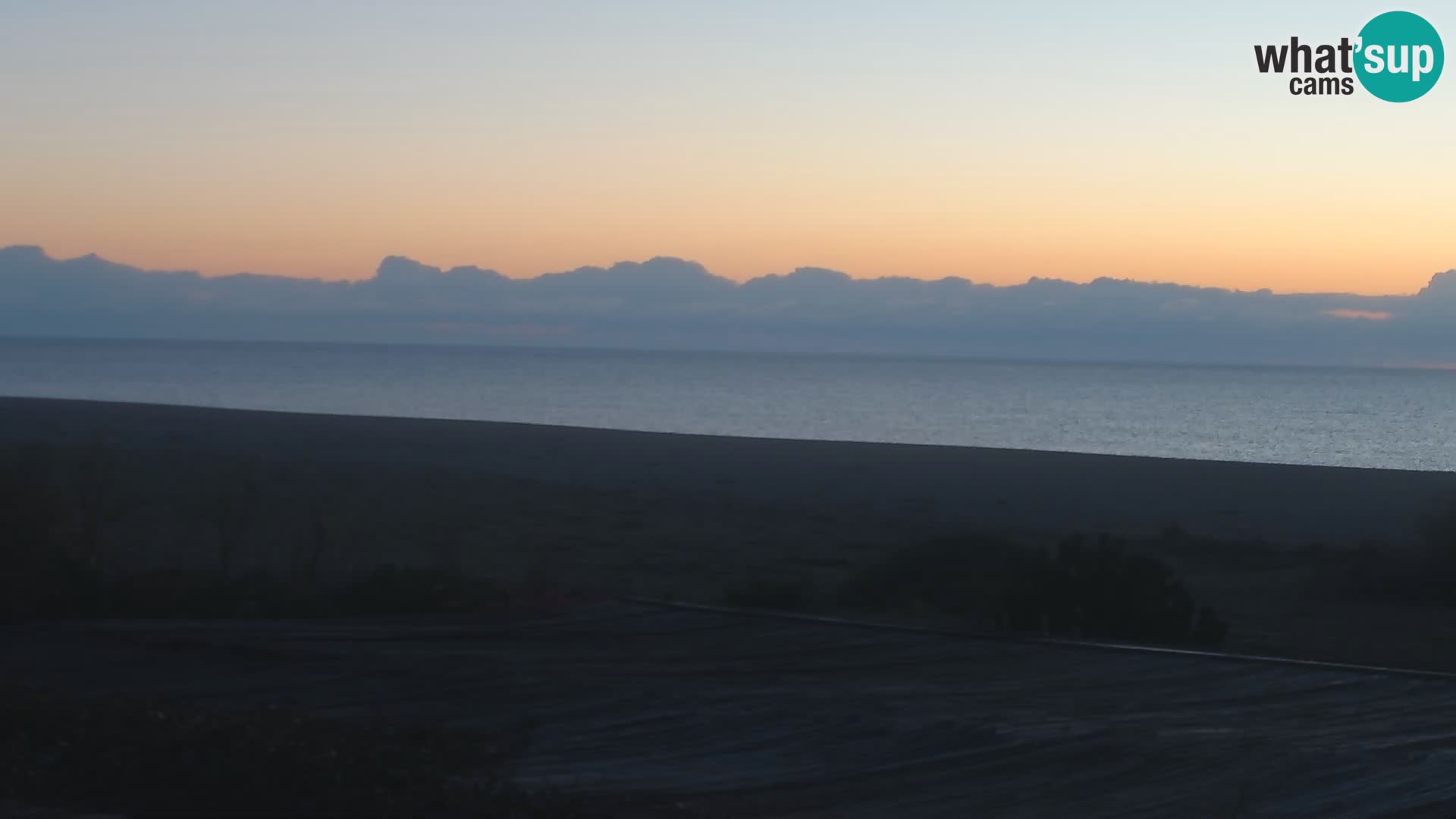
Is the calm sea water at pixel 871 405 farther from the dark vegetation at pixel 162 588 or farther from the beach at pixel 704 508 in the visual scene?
the dark vegetation at pixel 162 588

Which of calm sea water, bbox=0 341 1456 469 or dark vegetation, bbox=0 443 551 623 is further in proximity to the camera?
calm sea water, bbox=0 341 1456 469

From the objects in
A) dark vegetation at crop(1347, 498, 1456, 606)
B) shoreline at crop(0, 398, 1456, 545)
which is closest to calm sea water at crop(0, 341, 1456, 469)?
shoreline at crop(0, 398, 1456, 545)

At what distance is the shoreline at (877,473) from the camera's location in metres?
24.1

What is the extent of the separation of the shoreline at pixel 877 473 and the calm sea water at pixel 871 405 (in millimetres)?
10729

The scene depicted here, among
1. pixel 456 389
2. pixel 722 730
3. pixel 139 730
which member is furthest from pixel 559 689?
pixel 456 389

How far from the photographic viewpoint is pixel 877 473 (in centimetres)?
3161

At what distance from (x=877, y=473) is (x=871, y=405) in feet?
152

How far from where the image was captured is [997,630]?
35.3 feet

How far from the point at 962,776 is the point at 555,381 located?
4021 inches

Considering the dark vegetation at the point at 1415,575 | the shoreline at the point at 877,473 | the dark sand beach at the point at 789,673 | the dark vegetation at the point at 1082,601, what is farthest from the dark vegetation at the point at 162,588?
the shoreline at the point at 877,473

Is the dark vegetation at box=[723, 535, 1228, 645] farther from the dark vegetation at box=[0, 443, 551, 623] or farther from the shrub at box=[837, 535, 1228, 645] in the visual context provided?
the dark vegetation at box=[0, 443, 551, 623]

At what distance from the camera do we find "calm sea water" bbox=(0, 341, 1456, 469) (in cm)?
5200

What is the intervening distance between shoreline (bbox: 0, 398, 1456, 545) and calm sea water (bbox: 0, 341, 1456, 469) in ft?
35.2

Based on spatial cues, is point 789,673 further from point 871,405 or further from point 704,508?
point 871,405
